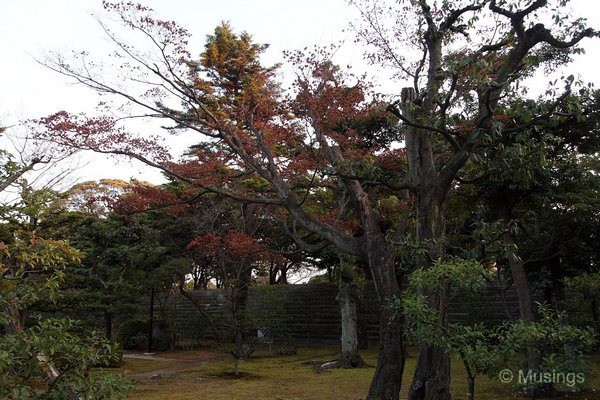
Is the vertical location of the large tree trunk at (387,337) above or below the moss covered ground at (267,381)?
above

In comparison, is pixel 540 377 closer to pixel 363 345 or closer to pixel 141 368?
pixel 141 368

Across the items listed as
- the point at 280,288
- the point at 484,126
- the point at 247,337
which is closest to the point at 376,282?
the point at 484,126

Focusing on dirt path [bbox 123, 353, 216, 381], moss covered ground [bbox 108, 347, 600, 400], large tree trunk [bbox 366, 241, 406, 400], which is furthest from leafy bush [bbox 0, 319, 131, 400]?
dirt path [bbox 123, 353, 216, 381]

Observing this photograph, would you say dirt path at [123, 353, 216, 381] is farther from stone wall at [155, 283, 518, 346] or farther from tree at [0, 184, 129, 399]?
tree at [0, 184, 129, 399]

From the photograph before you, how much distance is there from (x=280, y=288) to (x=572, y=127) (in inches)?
502

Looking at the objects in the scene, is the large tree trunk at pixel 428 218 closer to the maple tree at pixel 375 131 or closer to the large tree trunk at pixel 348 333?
the maple tree at pixel 375 131

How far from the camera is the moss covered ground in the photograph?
7453mm

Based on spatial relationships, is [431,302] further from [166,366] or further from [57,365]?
[166,366]

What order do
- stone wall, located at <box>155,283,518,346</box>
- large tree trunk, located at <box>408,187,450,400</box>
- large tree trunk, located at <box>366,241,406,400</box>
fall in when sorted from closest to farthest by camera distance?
large tree trunk, located at <box>408,187,450,400</box>
large tree trunk, located at <box>366,241,406,400</box>
stone wall, located at <box>155,283,518,346</box>

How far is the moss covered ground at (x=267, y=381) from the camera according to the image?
7.45 metres

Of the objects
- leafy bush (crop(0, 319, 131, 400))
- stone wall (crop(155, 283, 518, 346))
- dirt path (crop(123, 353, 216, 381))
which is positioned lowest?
dirt path (crop(123, 353, 216, 381))

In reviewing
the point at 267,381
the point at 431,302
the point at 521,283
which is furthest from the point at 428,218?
the point at 267,381

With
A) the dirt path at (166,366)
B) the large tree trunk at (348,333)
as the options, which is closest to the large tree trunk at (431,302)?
the large tree trunk at (348,333)

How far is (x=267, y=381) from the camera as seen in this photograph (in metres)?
9.20
